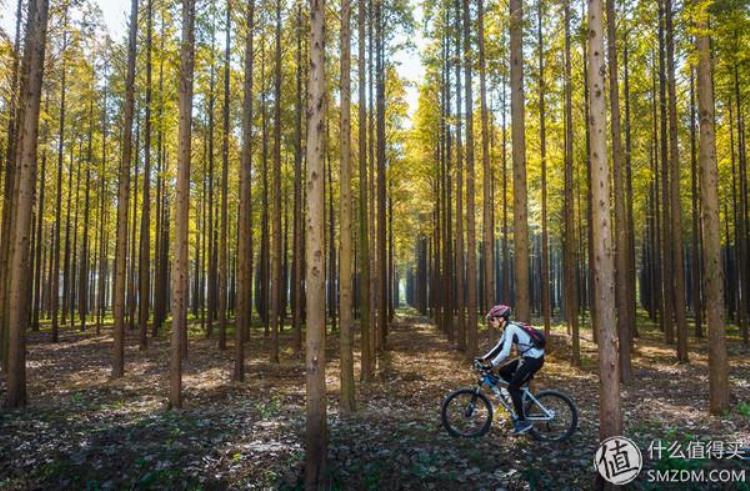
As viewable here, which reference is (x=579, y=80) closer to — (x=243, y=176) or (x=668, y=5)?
(x=668, y=5)

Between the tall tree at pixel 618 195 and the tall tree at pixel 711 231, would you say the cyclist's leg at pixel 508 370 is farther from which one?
the tall tree at pixel 618 195

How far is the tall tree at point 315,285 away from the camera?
665 cm

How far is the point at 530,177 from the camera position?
990 inches

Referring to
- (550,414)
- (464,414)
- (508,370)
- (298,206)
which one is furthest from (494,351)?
(298,206)

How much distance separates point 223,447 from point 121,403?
4.72 meters

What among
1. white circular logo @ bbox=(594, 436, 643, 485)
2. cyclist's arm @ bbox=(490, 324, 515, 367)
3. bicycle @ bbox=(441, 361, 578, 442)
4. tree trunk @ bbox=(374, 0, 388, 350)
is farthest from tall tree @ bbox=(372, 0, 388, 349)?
white circular logo @ bbox=(594, 436, 643, 485)

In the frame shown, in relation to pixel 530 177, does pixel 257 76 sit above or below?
above

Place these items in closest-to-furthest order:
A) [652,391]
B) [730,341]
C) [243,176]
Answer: [652,391]
[243,176]
[730,341]

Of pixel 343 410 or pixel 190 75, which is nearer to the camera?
pixel 343 410

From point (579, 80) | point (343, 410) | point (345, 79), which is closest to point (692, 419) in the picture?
point (343, 410)

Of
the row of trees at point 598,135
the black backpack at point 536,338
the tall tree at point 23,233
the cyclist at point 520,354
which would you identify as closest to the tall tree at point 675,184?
the row of trees at point 598,135

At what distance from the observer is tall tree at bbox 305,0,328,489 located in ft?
21.8

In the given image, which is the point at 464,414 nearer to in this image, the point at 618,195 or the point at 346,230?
the point at 346,230

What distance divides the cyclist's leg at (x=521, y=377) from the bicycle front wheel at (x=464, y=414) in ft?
1.58
